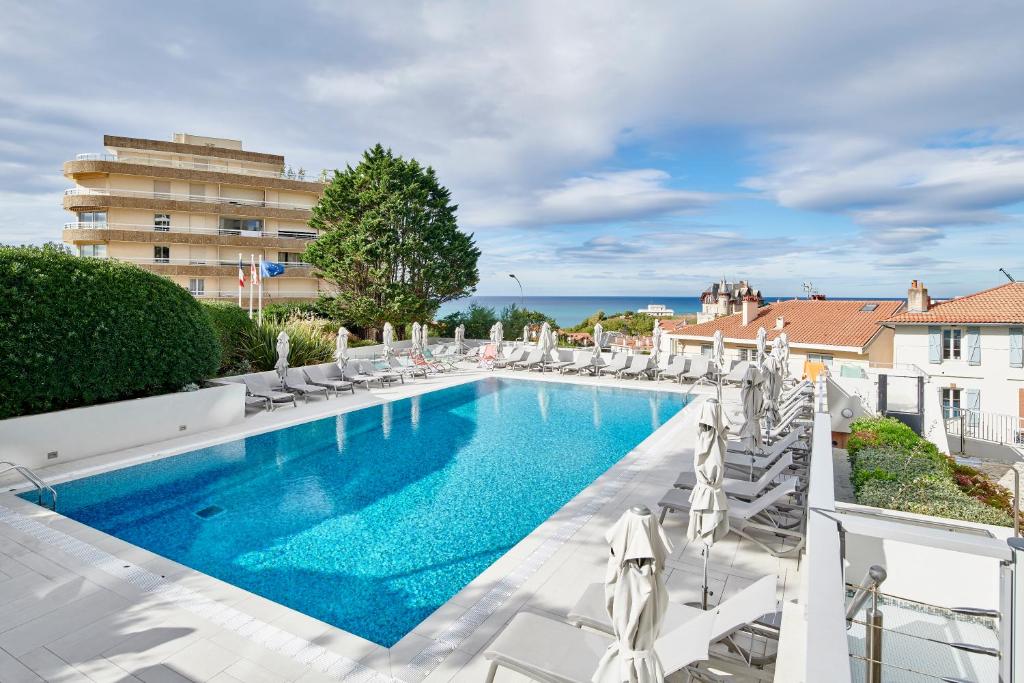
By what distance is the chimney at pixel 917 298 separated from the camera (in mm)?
26312

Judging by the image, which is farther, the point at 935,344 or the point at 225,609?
the point at 935,344

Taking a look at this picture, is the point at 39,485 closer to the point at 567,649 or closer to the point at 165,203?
the point at 567,649

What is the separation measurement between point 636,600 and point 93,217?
137 ft

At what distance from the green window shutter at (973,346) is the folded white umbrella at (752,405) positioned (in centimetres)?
2328

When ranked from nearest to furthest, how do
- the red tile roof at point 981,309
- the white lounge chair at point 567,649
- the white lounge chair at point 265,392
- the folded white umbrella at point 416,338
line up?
the white lounge chair at point 567,649 → the white lounge chair at point 265,392 → the folded white umbrella at point 416,338 → the red tile roof at point 981,309

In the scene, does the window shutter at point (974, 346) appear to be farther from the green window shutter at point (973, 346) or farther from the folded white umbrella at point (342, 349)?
the folded white umbrella at point (342, 349)

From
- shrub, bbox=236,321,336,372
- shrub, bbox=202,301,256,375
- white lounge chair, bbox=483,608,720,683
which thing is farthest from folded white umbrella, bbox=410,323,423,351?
white lounge chair, bbox=483,608,720,683

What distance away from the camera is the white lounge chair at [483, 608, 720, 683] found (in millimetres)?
3457

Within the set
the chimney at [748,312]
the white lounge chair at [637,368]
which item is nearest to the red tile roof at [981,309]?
the chimney at [748,312]

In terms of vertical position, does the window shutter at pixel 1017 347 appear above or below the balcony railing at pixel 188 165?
below

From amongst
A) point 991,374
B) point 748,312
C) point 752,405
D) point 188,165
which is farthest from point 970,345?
point 188,165

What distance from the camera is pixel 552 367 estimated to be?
21141 millimetres

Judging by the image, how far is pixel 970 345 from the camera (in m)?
24.3

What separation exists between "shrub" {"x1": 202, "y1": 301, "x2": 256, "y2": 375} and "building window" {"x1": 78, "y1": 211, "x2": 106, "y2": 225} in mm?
23880
